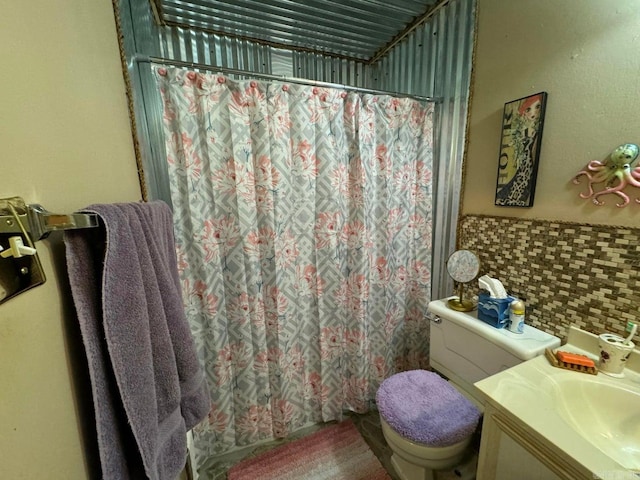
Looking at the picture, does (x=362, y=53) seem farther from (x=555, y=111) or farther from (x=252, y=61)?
(x=555, y=111)

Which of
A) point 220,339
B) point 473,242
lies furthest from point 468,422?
point 220,339

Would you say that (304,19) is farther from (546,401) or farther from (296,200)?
(546,401)

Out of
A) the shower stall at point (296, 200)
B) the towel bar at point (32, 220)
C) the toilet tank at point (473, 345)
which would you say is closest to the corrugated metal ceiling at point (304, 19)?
the shower stall at point (296, 200)

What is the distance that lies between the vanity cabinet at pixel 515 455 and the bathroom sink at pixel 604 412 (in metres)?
0.17

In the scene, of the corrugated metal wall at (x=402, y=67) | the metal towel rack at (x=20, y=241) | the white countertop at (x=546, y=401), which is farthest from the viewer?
the corrugated metal wall at (x=402, y=67)

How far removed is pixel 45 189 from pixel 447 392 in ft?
4.91

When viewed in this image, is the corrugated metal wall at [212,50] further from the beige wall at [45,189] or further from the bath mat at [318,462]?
the bath mat at [318,462]

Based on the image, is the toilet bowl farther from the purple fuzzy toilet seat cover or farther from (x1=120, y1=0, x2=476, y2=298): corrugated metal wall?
(x1=120, y1=0, x2=476, y2=298): corrugated metal wall

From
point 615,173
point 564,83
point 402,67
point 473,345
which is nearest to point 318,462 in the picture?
point 473,345

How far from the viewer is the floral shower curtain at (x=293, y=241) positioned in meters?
1.16

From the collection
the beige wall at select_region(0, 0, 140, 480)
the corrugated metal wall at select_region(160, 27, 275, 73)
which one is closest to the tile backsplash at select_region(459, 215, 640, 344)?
the beige wall at select_region(0, 0, 140, 480)

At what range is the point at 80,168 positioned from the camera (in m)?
0.53

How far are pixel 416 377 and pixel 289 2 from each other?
2.00 metres

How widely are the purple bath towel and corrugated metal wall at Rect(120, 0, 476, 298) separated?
695 mm
